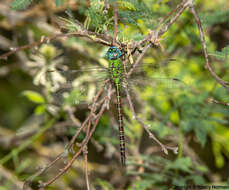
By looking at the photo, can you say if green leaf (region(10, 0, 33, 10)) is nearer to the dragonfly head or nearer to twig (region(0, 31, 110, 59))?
twig (region(0, 31, 110, 59))

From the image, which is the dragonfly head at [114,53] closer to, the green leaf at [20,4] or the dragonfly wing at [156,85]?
the dragonfly wing at [156,85]

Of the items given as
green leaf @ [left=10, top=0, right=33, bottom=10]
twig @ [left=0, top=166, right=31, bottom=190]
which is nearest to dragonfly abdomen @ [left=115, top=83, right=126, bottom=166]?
green leaf @ [left=10, top=0, right=33, bottom=10]

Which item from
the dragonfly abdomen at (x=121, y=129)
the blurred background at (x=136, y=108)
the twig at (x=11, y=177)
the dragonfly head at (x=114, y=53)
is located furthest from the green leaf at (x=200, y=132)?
the twig at (x=11, y=177)

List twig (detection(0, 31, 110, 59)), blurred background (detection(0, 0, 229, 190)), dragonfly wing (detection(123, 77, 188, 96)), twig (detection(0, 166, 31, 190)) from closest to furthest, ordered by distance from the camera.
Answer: twig (detection(0, 31, 110, 59)) → dragonfly wing (detection(123, 77, 188, 96)) → blurred background (detection(0, 0, 229, 190)) → twig (detection(0, 166, 31, 190))

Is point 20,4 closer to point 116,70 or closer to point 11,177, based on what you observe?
point 116,70

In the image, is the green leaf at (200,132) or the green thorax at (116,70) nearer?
the green thorax at (116,70)

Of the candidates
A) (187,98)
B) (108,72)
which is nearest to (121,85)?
(108,72)

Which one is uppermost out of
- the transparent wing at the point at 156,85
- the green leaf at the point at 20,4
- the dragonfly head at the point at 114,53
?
the green leaf at the point at 20,4
